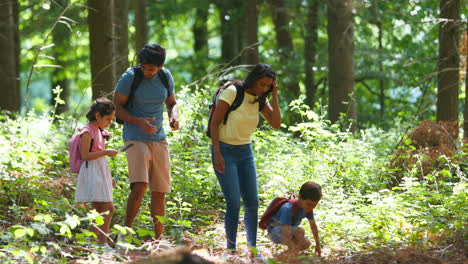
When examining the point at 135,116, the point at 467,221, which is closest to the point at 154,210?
the point at 135,116

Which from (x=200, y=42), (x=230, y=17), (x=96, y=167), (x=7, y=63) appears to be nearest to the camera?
(x=96, y=167)

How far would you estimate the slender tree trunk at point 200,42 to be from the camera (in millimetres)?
20413

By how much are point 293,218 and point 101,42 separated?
553cm

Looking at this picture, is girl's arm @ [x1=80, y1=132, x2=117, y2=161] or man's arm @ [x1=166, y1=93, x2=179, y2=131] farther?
man's arm @ [x1=166, y1=93, x2=179, y2=131]

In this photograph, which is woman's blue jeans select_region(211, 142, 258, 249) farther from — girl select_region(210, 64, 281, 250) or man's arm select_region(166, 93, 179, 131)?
man's arm select_region(166, 93, 179, 131)

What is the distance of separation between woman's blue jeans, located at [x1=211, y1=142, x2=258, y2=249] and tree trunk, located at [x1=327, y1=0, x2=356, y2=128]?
5963 mm

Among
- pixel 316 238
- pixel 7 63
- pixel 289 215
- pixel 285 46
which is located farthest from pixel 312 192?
pixel 285 46

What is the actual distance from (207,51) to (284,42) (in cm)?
571

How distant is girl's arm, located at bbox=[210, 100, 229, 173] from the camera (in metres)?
6.04

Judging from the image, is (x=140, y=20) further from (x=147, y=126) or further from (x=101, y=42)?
(x=147, y=126)

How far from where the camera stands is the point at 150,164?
22.0 ft

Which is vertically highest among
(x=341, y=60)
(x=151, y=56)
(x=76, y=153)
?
(x=341, y=60)

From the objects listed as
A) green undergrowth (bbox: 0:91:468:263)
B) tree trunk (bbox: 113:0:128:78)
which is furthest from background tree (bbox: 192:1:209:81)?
green undergrowth (bbox: 0:91:468:263)

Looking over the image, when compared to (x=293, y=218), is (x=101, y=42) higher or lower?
higher
